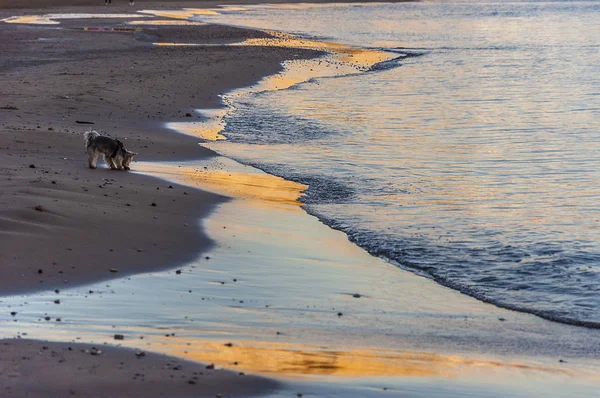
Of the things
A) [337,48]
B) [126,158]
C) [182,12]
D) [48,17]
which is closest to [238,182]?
[126,158]

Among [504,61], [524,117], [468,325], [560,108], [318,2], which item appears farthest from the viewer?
[318,2]

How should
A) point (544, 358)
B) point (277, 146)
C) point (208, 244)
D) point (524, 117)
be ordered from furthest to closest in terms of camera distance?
point (524, 117), point (277, 146), point (208, 244), point (544, 358)

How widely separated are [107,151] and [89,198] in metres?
2.24

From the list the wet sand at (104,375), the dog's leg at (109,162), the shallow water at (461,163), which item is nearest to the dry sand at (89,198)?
the wet sand at (104,375)

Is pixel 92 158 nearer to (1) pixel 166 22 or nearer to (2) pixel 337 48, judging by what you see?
(2) pixel 337 48

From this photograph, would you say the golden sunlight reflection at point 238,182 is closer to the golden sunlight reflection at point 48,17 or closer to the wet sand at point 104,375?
the wet sand at point 104,375

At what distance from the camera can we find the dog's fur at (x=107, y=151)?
13812 millimetres

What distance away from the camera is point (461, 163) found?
16.9 metres

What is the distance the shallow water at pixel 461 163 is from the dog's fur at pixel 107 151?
8.89 feet

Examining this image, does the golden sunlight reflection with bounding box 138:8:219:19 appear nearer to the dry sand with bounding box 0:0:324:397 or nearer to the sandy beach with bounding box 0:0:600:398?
the dry sand with bounding box 0:0:324:397

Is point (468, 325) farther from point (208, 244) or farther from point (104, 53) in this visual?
point (104, 53)

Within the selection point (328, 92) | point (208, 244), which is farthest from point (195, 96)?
point (208, 244)

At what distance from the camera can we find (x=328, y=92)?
2773 centimetres

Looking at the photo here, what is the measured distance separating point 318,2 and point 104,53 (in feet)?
200
